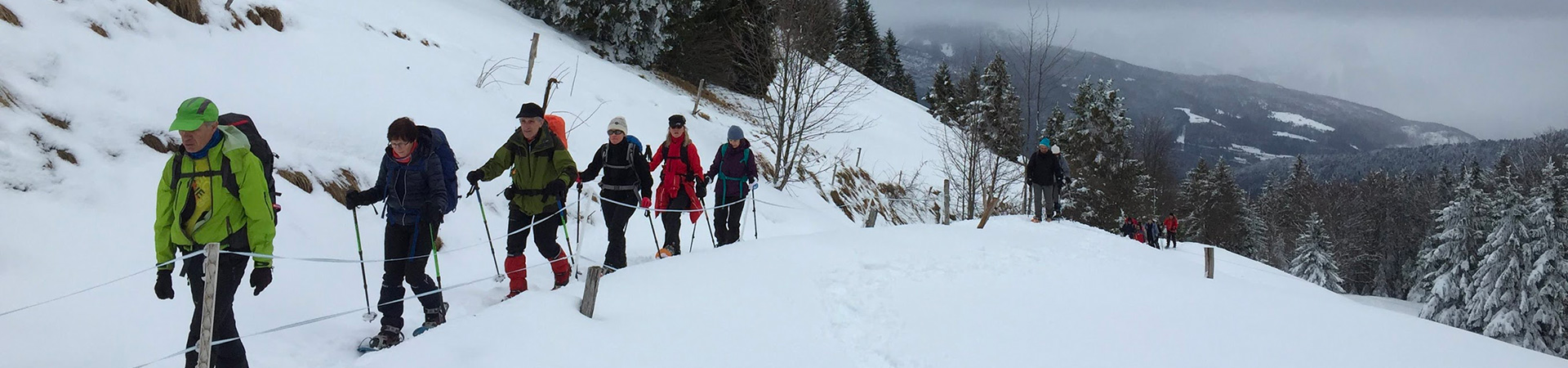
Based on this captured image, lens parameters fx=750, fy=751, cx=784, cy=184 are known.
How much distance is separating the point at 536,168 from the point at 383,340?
1.60 meters

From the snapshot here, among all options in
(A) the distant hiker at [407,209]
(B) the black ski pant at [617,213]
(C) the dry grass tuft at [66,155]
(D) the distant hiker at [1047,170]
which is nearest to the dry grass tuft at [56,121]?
(C) the dry grass tuft at [66,155]

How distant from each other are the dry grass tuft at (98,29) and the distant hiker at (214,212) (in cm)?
457

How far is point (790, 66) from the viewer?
15367 millimetres

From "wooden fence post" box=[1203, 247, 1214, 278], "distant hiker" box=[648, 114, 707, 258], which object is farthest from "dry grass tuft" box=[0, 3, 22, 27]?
"wooden fence post" box=[1203, 247, 1214, 278]

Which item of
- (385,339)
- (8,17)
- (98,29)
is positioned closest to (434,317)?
(385,339)

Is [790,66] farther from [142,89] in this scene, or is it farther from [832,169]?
[142,89]

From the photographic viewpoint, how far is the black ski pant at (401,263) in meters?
4.65

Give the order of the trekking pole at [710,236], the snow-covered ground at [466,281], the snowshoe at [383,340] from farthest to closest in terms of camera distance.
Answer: the trekking pole at [710,236], the snowshoe at [383,340], the snow-covered ground at [466,281]

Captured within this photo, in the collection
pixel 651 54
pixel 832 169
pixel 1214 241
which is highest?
pixel 651 54

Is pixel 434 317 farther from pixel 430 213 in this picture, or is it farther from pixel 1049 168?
pixel 1049 168

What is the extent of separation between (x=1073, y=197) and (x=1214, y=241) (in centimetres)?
2439

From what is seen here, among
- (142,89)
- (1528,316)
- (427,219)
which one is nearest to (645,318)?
(427,219)

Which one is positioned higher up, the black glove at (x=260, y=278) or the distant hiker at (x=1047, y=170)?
the distant hiker at (x=1047, y=170)

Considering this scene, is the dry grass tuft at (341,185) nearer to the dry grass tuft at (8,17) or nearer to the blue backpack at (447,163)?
the blue backpack at (447,163)
